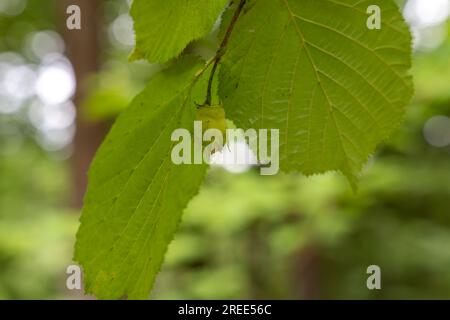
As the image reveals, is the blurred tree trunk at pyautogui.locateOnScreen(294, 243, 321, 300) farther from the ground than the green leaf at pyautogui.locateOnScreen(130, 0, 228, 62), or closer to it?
farther from the ground

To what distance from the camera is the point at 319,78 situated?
622mm

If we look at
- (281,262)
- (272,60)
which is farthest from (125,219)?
(281,262)

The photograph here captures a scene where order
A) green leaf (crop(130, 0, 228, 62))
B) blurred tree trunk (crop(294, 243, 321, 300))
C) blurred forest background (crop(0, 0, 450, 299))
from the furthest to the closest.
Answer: blurred tree trunk (crop(294, 243, 321, 300)) → blurred forest background (crop(0, 0, 450, 299)) → green leaf (crop(130, 0, 228, 62))

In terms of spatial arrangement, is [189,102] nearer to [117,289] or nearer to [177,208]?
[177,208]

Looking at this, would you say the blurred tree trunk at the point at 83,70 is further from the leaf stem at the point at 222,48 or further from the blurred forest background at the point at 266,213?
the leaf stem at the point at 222,48

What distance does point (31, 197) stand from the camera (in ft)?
29.5

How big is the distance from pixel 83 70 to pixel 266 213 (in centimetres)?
189

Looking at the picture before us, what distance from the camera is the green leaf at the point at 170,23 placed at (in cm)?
54

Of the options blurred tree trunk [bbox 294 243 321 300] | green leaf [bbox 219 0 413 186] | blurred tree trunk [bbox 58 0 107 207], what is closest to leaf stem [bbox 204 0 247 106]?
green leaf [bbox 219 0 413 186]

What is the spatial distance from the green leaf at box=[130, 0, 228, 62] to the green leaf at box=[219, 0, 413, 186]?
4 cm

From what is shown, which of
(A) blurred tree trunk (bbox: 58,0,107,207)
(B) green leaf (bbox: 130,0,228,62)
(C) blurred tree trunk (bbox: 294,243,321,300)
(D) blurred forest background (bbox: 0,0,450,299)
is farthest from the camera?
(A) blurred tree trunk (bbox: 58,0,107,207)

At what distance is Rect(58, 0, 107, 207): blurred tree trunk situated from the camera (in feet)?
11.6

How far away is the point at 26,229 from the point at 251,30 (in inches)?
122

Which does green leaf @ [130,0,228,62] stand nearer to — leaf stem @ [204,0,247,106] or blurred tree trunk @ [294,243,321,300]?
leaf stem @ [204,0,247,106]
